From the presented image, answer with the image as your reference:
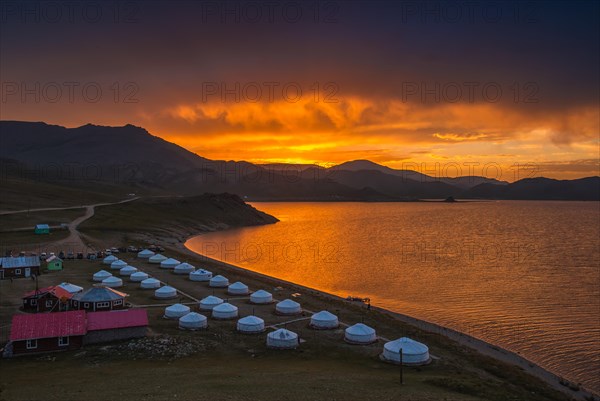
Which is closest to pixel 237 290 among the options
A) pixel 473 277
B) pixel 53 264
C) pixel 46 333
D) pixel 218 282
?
pixel 218 282

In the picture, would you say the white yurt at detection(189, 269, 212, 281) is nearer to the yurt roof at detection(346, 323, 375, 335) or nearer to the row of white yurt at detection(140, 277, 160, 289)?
the row of white yurt at detection(140, 277, 160, 289)

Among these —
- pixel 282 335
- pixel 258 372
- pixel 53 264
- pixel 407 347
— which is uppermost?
pixel 53 264

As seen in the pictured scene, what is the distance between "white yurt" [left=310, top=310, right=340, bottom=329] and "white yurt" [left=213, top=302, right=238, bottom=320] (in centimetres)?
916

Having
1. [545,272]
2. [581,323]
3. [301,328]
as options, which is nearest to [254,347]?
[301,328]

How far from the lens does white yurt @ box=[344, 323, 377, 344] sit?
4797cm

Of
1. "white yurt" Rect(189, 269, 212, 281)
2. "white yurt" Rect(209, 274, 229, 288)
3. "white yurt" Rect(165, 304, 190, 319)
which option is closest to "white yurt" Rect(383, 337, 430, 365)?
"white yurt" Rect(165, 304, 190, 319)

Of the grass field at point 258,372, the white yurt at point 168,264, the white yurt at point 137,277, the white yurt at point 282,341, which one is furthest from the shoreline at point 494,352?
the white yurt at point 168,264

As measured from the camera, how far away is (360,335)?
47969 mm

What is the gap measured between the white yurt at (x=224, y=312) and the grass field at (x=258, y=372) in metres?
1.24

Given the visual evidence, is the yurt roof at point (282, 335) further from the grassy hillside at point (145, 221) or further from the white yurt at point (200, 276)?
the grassy hillside at point (145, 221)

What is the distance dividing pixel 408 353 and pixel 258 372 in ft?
41.8

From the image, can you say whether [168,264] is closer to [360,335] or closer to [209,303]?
[209,303]

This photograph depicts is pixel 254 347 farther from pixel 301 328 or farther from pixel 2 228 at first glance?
pixel 2 228

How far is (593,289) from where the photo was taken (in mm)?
82812
